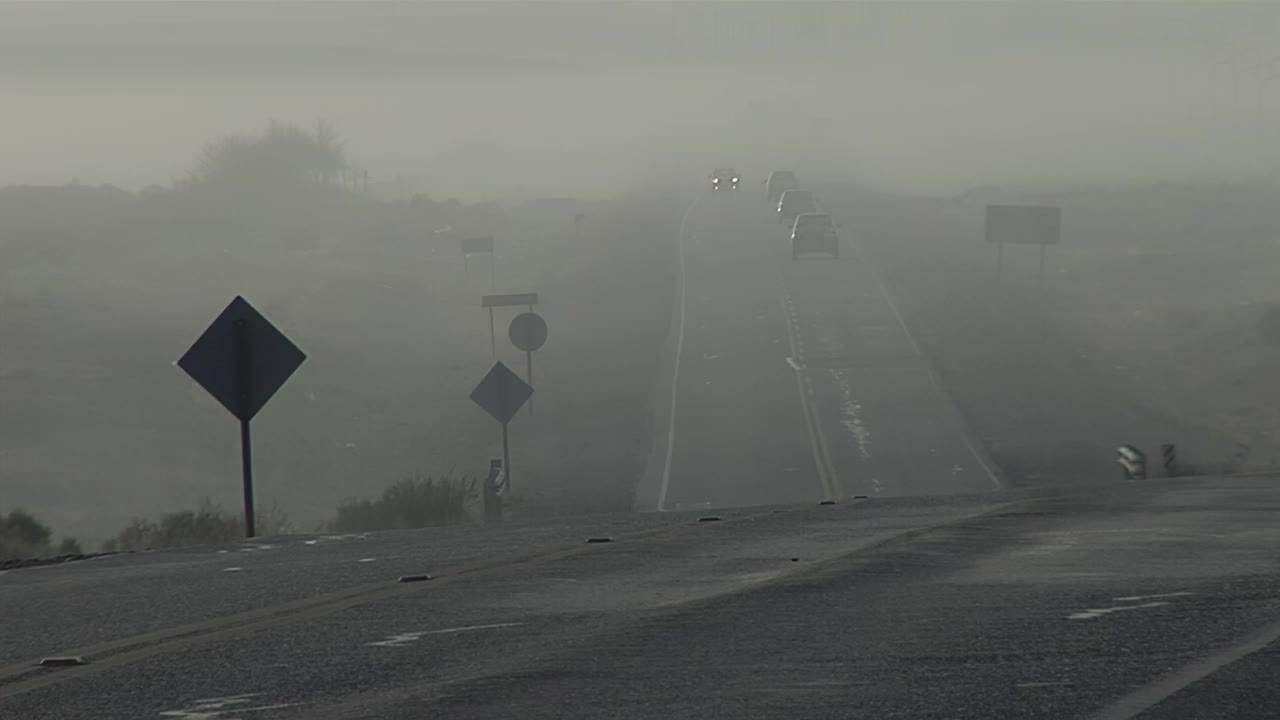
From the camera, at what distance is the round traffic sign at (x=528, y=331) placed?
3728 cm

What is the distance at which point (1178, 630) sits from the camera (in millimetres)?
8703

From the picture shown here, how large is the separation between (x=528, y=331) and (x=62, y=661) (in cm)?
2880

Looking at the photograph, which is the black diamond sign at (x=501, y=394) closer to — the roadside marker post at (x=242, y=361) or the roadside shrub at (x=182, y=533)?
the roadside shrub at (x=182, y=533)

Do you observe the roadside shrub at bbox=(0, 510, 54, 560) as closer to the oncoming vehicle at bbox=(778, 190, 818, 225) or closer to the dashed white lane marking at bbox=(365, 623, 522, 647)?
the dashed white lane marking at bbox=(365, 623, 522, 647)

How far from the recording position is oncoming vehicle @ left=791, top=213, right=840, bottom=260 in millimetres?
71250

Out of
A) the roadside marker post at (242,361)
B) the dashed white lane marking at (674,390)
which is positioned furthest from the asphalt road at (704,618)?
the dashed white lane marking at (674,390)

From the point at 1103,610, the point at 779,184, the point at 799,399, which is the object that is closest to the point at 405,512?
the point at 799,399

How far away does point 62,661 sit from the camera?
8.81 metres

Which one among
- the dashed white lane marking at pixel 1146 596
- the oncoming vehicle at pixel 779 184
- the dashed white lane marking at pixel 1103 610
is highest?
the oncoming vehicle at pixel 779 184

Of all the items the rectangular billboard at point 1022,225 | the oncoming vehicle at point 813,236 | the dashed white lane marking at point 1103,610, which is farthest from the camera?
the oncoming vehicle at point 813,236

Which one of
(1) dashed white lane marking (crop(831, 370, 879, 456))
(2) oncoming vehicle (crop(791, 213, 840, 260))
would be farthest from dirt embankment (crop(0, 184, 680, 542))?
(2) oncoming vehicle (crop(791, 213, 840, 260))

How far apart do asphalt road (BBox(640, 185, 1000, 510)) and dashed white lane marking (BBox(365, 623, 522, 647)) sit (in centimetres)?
2192

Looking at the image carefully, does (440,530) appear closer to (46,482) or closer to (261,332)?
(261,332)

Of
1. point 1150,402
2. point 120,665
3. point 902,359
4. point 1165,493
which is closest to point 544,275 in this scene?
point 902,359
